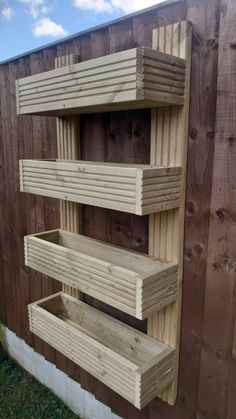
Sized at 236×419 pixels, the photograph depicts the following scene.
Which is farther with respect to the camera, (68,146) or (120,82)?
(68,146)

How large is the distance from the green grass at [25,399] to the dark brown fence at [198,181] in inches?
19.0

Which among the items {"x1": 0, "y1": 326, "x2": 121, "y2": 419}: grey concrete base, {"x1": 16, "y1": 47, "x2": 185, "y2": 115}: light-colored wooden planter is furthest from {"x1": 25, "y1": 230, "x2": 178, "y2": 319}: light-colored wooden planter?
{"x1": 0, "y1": 326, "x2": 121, "y2": 419}: grey concrete base

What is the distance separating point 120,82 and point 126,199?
0.31 metres

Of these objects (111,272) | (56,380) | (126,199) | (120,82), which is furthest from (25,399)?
(120,82)

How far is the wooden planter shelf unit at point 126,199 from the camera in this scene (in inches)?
33.5

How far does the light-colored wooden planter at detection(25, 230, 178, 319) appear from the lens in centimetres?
92

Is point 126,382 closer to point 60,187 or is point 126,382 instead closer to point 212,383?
point 212,383

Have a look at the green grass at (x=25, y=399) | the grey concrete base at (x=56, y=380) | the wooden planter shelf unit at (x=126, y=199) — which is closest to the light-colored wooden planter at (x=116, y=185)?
the wooden planter shelf unit at (x=126, y=199)

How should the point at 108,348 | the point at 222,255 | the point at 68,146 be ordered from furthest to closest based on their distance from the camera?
the point at 68,146 → the point at 108,348 → the point at 222,255

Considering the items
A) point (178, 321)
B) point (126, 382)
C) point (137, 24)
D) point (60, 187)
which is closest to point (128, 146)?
point (60, 187)

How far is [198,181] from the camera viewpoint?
0.97 metres

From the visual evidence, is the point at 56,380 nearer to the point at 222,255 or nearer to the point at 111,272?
the point at 111,272

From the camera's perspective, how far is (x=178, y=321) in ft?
3.56

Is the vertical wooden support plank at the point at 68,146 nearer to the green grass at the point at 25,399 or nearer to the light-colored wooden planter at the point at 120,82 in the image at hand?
the light-colored wooden planter at the point at 120,82
